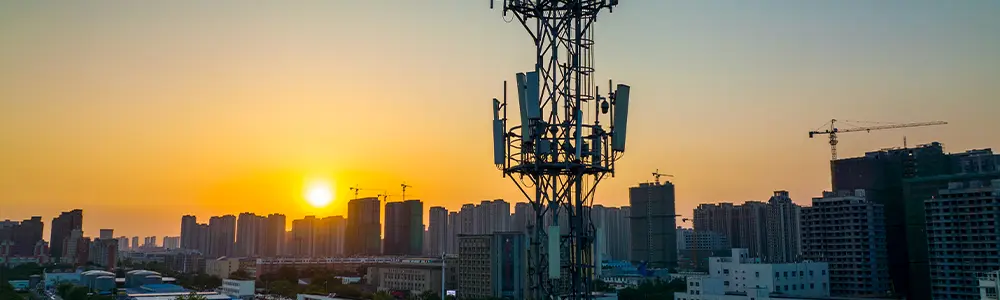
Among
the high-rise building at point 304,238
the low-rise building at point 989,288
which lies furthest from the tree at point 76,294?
the high-rise building at point 304,238

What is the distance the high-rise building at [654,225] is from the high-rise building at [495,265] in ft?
145

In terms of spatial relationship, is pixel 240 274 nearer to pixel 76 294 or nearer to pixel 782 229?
pixel 76 294

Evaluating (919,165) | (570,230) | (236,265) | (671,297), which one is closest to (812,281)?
(671,297)

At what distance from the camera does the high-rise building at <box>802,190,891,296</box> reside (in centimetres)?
6256

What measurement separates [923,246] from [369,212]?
258 feet

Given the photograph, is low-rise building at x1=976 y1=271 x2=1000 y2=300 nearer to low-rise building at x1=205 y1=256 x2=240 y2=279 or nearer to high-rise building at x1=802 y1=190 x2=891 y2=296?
high-rise building at x1=802 y1=190 x2=891 y2=296

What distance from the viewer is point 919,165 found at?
75.2 meters

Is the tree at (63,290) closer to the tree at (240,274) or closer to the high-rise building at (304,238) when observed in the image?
the tree at (240,274)

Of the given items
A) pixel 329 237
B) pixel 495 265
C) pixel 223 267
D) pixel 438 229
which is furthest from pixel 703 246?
pixel 223 267

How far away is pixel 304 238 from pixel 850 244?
102m

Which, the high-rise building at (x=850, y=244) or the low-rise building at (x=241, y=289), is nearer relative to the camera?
the high-rise building at (x=850, y=244)

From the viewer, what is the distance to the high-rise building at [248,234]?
140750mm

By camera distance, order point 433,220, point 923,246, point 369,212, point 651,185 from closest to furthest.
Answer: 1. point 923,246
2. point 651,185
3. point 369,212
4. point 433,220

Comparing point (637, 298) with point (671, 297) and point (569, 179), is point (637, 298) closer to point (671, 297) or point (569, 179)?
point (671, 297)
